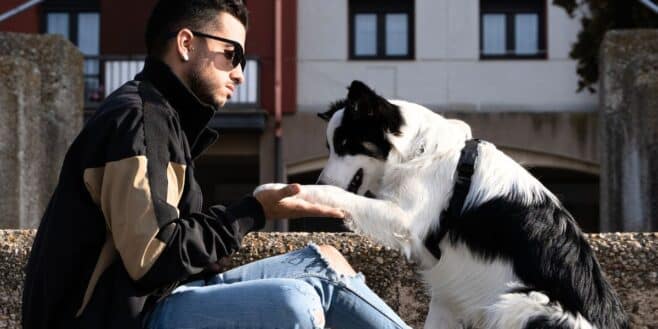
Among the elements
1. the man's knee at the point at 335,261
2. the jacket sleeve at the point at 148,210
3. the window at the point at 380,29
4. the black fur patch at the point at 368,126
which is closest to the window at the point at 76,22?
the window at the point at 380,29

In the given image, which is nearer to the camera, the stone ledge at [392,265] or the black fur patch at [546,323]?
the black fur patch at [546,323]

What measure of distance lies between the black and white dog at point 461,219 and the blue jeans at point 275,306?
0.76 meters

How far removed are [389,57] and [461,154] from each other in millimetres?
12129

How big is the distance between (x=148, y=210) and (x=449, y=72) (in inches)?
527

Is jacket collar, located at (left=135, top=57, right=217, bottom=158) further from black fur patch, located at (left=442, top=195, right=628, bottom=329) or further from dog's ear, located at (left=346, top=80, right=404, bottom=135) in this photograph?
black fur patch, located at (left=442, top=195, right=628, bottom=329)

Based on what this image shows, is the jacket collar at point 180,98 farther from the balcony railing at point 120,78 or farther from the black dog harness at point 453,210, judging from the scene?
the balcony railing at point 120,78

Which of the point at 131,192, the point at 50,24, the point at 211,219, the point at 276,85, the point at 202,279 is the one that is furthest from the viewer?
the point at 50,24

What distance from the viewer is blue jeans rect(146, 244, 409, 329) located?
104 inches

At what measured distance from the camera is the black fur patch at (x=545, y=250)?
3.46 m

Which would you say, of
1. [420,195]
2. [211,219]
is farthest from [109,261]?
[420,195]

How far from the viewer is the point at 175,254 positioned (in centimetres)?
253

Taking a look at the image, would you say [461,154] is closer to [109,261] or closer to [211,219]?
[211,219]

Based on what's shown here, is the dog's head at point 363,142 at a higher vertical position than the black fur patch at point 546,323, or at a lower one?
higher

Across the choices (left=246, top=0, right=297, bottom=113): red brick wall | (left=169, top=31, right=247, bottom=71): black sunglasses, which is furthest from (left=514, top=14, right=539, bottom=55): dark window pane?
(left=169, top=31, right=247, bottom=71): black sunglasses
